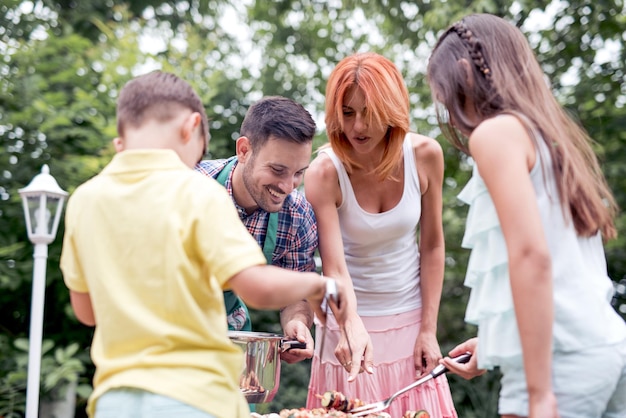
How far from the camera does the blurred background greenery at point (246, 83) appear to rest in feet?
20.5

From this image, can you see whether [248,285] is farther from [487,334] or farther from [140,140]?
[487,334]

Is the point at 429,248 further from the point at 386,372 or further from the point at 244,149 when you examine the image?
the point at 244,149

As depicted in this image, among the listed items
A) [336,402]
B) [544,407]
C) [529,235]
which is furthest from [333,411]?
[529,235]

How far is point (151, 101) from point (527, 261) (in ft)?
2.78

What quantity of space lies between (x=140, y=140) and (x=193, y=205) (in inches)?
9.6

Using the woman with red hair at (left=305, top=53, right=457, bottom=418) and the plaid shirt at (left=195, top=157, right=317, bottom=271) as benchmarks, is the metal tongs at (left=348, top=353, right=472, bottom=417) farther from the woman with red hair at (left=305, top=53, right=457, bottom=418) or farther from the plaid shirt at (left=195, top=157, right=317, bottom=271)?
the plaid shirt at (left=195, top=157, right=317, bottom=271)

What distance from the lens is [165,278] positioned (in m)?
1.55

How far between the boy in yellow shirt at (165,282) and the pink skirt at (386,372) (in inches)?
48.8

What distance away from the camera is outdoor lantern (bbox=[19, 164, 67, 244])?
4910 millimetres

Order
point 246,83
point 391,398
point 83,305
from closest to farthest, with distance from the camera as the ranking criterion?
point 83,305 < point 391,398 < point 246,83

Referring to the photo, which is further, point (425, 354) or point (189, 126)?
point (425, 354)

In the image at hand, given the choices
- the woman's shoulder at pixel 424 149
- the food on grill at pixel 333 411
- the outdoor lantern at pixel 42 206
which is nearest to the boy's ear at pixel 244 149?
the woman's shoulder at pixel 424 149

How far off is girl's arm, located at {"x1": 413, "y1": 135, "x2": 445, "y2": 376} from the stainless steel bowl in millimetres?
622

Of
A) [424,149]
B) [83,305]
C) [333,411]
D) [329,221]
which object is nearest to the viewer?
[83,305]
